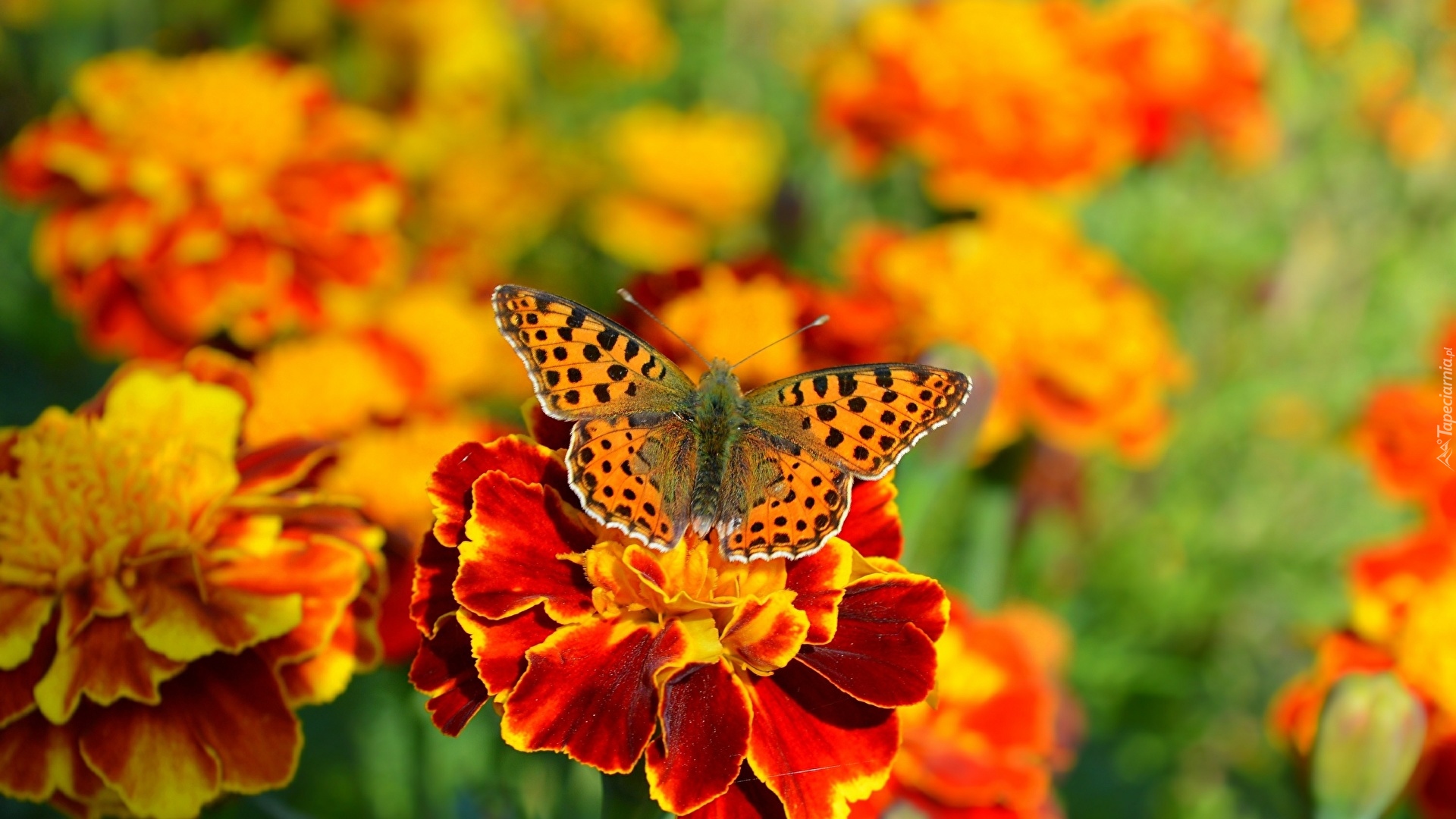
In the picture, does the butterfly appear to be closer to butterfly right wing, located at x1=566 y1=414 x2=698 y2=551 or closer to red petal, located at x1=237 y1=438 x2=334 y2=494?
butterfly right wing, located at x1=566 y1=414 x2=698 y2=551

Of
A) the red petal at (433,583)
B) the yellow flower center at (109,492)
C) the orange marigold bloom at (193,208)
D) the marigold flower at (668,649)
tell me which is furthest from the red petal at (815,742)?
the orange marigold bloom at (193,208)

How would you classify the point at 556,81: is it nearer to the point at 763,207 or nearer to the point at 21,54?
the point at 763,207

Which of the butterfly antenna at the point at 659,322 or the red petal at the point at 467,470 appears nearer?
the red petal at the point at 467,470

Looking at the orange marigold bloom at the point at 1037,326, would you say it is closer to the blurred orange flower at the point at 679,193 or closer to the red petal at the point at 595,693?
the red petal at the point at 595,693

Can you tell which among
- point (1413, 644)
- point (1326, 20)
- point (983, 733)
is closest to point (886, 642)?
point (983, 733)

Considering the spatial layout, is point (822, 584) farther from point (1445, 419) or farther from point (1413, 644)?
point (1445, 419)
